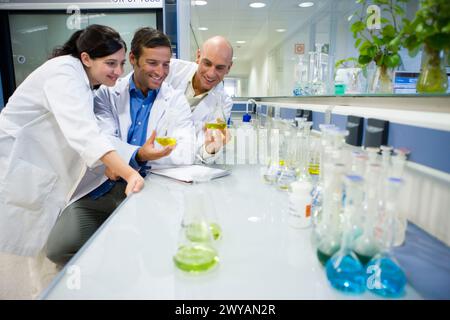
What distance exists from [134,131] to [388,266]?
4.68 feet


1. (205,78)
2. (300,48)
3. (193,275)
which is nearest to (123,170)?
(193,275)

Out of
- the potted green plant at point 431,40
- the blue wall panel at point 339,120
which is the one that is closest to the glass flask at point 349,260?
the potted green plant at point 431,40

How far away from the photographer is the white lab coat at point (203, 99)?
2199 millimetres

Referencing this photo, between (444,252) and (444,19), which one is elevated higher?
(444,19)

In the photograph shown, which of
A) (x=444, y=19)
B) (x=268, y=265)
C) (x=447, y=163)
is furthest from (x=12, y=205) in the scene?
(x=444, y=19)

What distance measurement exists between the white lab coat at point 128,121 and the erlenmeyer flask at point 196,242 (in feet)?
2.50

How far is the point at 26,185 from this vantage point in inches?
56.0

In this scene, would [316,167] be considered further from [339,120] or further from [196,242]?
[196,242]

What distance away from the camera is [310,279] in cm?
64

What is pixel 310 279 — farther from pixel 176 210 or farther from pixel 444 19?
pixel 444 19

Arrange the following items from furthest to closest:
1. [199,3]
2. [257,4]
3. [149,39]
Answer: [257,4] < [199,3] < [149,39]

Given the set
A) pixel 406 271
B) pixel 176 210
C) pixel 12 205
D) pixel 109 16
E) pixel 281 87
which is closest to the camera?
pixel 406 271

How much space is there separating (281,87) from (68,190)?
6902 mm
